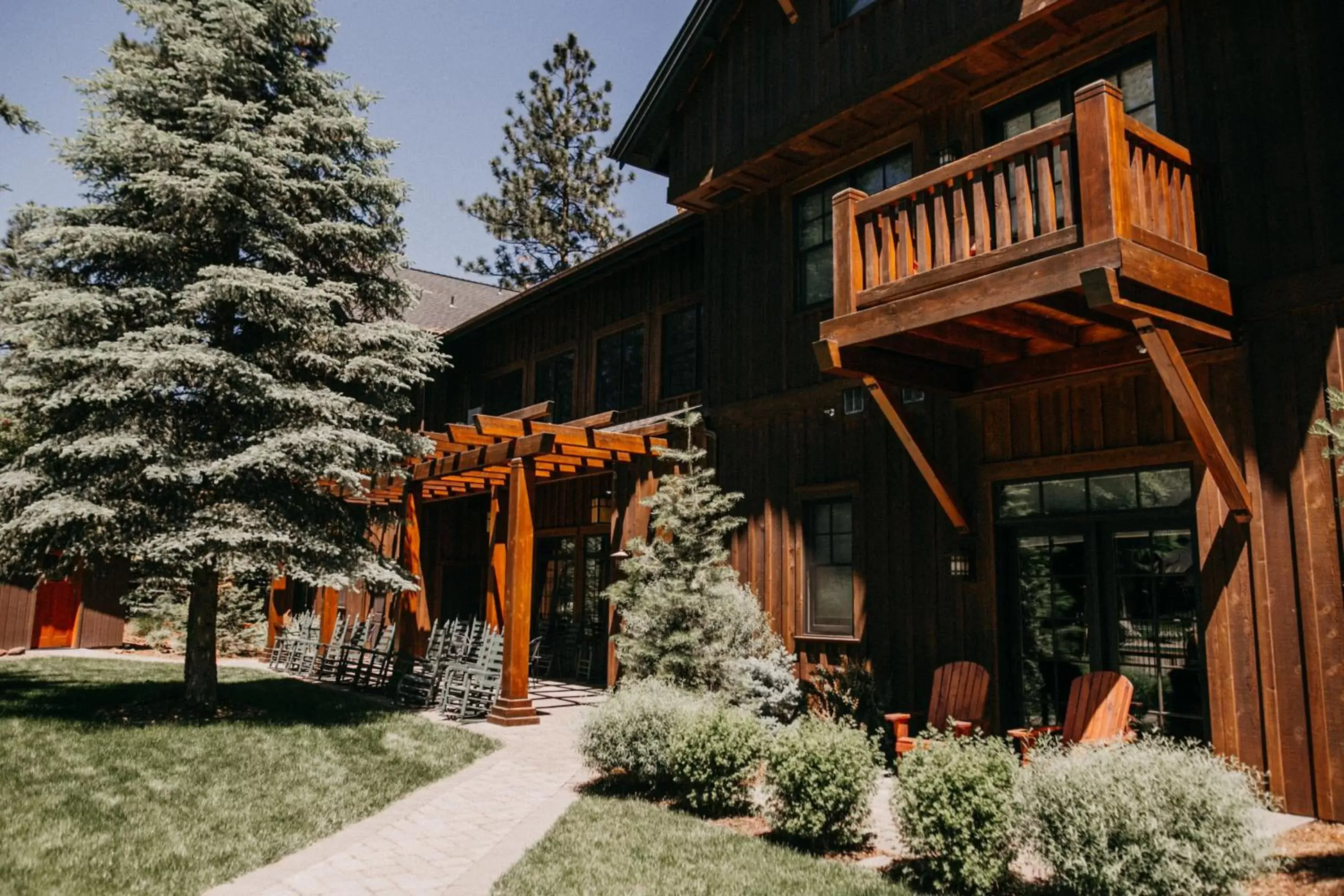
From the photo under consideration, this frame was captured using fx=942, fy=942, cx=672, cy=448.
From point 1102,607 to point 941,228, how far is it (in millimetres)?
3305

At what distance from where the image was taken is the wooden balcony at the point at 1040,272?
600 cm

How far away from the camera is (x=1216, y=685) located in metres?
6.68

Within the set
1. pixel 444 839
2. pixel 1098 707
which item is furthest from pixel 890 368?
pixel 444 839

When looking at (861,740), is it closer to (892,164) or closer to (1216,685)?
(1216,685)

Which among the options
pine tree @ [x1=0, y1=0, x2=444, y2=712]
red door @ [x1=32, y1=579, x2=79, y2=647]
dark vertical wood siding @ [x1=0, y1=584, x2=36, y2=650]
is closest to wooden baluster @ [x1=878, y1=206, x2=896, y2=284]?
pine tree @ [x1=0, y1=0, x2=444, y2=712]

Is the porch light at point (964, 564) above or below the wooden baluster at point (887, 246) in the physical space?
below

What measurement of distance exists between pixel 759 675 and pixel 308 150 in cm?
842

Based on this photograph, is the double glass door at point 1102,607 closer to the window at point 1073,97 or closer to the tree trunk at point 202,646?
the window at point 1073,97

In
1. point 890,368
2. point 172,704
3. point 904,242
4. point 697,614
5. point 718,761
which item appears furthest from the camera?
point 172,704

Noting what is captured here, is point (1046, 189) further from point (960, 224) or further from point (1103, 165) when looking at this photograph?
point (960, 224)

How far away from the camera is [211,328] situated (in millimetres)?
11336

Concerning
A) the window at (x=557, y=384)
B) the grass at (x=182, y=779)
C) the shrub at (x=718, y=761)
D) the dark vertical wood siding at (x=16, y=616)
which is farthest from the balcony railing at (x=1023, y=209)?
the dark vertical wood siding at (x=16, y=616)

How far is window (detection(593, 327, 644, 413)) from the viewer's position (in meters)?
14.0

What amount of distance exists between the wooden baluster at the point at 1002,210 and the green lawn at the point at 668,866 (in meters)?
4.27
